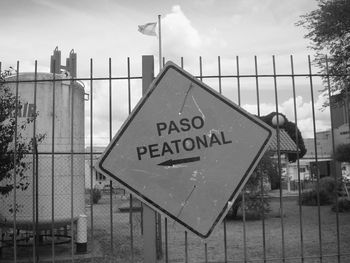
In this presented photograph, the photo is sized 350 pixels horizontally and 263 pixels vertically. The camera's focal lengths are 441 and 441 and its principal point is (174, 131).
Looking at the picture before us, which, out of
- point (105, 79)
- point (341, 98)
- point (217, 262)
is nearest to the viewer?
point (105, 79)

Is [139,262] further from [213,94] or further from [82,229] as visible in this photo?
[213,94]

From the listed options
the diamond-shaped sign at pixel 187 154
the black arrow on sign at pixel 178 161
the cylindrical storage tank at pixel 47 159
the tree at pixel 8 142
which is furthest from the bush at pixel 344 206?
the black arrow on sign at pixel 178 161

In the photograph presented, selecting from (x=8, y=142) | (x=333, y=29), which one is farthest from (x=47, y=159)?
(x=333, y=29)

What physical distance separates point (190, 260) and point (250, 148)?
5.60 m

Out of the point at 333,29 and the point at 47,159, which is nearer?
the point at 47,159

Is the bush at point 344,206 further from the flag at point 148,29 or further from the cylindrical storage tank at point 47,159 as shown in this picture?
the flag at point 148,29

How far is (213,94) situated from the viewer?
3133 mm

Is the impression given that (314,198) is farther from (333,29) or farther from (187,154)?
(187,154)

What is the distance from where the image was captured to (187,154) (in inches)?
118

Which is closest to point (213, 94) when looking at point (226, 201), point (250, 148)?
point (250, 148)

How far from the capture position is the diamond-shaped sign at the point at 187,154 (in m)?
2.97

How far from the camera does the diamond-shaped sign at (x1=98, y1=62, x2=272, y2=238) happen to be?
297cm

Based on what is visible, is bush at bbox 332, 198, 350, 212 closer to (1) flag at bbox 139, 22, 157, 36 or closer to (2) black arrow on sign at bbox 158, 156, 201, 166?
(1) flag at bbox 139, 22, 157, 36

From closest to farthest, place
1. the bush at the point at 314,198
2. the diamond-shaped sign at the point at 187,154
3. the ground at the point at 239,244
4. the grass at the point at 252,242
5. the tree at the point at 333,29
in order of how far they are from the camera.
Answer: the diamond-shaped sign at the point at 187,154 < the ground at the point at 239,244 < the grass at the point at 252,242 < the tree at the point at 333,29 < the bush at the point at 314,198
